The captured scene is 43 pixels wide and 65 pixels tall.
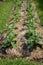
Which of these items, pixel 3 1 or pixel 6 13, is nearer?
pixel 6 13

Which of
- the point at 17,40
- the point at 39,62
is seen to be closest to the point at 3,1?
the point at 17,40

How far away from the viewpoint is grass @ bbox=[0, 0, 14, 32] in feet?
40.8

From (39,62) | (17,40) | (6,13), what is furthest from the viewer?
(6,13)

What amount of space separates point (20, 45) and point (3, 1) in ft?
33.6

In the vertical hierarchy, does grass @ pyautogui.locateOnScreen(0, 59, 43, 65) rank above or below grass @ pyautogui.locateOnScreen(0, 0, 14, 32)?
below

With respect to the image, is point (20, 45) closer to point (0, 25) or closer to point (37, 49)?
point (37, 49)

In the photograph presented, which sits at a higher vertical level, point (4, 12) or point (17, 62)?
point (4, 12)

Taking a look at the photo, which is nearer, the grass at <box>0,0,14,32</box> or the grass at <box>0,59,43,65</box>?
the grass at <box>0,59,43,65</box>

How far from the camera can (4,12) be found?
49.8ft

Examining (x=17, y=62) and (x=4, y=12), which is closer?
(x=17, y=62)

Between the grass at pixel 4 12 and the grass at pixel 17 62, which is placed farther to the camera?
the grass at pixel 4 12

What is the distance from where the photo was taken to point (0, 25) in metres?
12.3

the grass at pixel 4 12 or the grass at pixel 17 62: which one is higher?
the grass at pixel 4 12

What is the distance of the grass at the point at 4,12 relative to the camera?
12.4 metres
